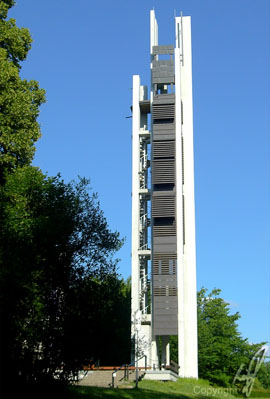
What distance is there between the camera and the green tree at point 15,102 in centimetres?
2723

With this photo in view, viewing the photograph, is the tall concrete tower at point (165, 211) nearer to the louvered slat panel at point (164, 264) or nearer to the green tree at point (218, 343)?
the louvered slat panel at point (164, 264)

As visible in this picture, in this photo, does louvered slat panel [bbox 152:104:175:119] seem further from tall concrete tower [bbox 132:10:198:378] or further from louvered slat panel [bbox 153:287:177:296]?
louvered slat panel [bbox 153:287:177:296]

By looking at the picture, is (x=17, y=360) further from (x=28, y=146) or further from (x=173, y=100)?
(x=173, y=100)

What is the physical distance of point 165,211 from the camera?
133 feet

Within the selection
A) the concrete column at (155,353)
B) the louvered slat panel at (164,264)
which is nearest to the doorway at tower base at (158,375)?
the concrete column at (155,353)

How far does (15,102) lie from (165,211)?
52.9 feet

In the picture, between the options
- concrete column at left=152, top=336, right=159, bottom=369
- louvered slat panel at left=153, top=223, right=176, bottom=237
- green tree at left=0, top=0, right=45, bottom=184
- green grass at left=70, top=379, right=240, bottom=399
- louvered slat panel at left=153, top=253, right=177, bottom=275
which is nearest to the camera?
green grass at left=70, top=379, right=240, bottom=399

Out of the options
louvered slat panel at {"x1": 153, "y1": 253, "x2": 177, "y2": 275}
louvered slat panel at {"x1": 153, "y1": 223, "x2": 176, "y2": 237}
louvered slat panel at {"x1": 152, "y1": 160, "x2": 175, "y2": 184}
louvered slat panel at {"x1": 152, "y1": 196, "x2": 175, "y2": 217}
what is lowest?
louvered slat panel at {"x1": 153, "y1": 253, "x2": 177, "y2": 275}

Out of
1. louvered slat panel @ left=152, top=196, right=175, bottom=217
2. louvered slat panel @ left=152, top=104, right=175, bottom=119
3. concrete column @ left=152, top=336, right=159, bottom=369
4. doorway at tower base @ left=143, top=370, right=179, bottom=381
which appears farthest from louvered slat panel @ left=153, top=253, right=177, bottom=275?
louvered slat panel @ left=152, top=104, right=175, bottom=119

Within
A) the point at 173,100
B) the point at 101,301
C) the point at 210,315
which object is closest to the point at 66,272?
the point at 101,301

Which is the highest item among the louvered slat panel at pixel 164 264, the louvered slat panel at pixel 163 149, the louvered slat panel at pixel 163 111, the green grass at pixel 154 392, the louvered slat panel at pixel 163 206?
the louvered slat panel at pixel 163 111

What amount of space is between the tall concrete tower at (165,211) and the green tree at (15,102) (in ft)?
45.2

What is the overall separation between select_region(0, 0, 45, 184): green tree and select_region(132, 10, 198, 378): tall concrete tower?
13.8 metres

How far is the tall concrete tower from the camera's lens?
38938mm
